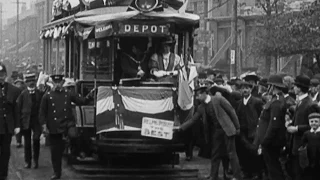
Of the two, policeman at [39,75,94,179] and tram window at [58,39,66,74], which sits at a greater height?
tram window at [58,39,66,74]

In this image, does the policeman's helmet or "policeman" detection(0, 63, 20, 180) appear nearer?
the policeman's helmet

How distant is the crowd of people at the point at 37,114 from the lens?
13.2 m

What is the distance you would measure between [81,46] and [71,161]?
2372 mm

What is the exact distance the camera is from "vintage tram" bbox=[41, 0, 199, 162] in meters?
13.3

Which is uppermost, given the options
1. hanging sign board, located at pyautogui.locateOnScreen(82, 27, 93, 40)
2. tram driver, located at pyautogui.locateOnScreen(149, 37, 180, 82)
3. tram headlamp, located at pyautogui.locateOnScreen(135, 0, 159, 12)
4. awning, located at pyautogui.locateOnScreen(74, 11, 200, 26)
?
tram headlamp, located at pyautogui.locateOnScreen(135, 0, 159, 12)

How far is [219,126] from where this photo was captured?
43.4 ft

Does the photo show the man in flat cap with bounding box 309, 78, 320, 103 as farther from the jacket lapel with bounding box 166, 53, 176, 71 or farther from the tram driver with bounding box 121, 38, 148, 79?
the tram driver with bounding box 121, 38, 148, 79

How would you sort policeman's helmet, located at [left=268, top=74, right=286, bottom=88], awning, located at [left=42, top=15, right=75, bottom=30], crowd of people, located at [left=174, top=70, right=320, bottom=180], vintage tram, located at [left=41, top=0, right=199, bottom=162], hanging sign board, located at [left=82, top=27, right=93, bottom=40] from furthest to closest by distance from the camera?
awning, located at [left=42, top=15, right=75, bottom=30], hanging sign board, located at [left=82, top=27, right=93, bottom=40], vintage tram, located at [left=41, top=0, right=199, bottom=162], policeman's helmet, located at [left=268, top=74, right=286, bottom=88], crowd of people, located at [left=174, top=70, right=320, bottom=180]

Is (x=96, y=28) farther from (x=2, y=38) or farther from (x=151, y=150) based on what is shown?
(x=2, y=38)

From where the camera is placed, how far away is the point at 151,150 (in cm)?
1319

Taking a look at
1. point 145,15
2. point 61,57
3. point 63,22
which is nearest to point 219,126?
point 145,15

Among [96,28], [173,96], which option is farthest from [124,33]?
[173,96]

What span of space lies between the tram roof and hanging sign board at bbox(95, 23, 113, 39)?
9 centimetres

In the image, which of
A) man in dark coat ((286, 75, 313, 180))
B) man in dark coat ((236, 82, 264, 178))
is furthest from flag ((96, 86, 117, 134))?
man in dark coat ((286, 75, 313, 180))
